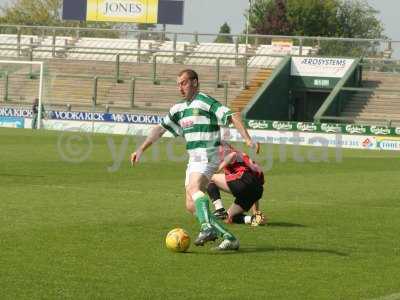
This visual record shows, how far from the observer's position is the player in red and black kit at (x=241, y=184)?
49.3 feet

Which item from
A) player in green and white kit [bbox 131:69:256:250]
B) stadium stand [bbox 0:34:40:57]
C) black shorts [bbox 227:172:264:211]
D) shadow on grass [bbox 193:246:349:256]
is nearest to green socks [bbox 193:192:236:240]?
player in green and white kit [bbox 131:69:256:250]

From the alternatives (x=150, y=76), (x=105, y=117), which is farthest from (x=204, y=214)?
(x=150, y=76)

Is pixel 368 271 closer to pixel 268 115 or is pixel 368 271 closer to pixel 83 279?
pixel 83 279

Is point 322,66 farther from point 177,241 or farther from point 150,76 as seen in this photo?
point 177,241

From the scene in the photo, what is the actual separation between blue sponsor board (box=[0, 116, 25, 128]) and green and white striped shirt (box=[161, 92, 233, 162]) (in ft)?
142

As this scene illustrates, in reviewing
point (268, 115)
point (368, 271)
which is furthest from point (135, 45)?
point (368, 271)

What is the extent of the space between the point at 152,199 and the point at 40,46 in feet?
150

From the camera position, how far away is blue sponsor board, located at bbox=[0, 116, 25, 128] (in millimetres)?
55188

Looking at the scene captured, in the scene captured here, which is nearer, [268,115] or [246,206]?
[246,206]

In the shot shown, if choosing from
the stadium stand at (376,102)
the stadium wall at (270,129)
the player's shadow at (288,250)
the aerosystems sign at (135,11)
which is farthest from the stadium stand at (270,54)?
the player's shadow at (288,250)

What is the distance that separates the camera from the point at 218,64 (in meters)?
59.6

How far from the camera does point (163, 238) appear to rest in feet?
43.3

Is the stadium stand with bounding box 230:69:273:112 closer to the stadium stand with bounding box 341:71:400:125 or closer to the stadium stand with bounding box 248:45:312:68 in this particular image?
the stadium stand with bounding box 248:45:312:68

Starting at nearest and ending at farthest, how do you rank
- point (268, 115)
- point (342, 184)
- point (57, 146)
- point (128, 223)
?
point (128, 223), point (342, 184), point (57, 146), point (268, 115)
